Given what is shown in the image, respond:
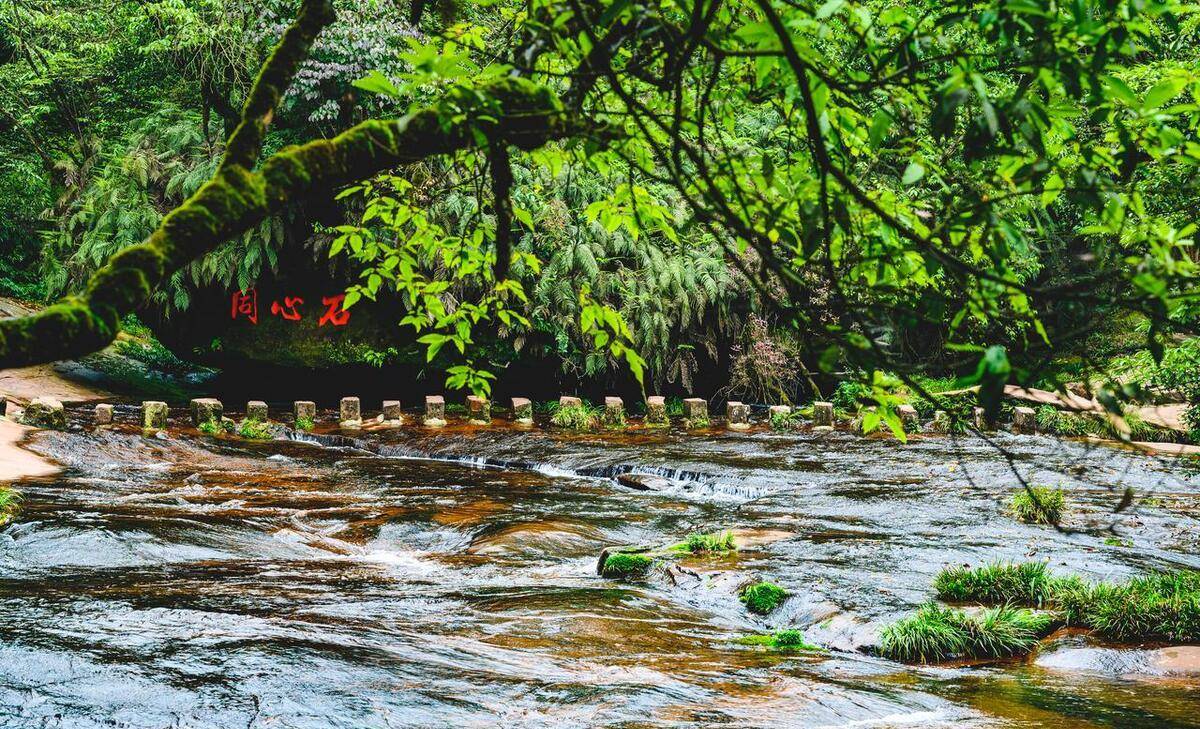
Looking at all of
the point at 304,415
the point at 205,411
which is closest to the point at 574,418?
the point at 304,415

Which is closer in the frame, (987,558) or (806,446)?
(987,558)

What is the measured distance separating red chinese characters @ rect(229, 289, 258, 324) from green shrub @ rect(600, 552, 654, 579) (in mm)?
14512

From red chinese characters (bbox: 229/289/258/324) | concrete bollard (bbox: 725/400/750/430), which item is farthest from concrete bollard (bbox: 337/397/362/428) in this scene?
concrete bollard (bbox: 725/400/750/430)

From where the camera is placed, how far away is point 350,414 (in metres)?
17.5

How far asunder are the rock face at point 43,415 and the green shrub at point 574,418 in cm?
812

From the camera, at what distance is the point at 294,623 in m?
6.01

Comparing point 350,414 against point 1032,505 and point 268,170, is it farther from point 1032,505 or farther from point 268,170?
point 268,170

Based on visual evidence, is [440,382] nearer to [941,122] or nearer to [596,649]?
[596,649]

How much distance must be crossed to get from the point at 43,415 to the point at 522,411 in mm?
7892

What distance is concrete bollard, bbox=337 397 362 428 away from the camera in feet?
56.9

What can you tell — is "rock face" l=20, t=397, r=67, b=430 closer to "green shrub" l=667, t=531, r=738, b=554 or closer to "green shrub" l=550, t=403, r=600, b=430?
"green shrub" l=550, t=403, r=600, b=430

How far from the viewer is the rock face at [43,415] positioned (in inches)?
572

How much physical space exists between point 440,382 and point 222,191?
17876 mm

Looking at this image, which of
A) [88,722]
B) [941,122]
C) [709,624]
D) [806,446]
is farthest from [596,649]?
[806,446]
